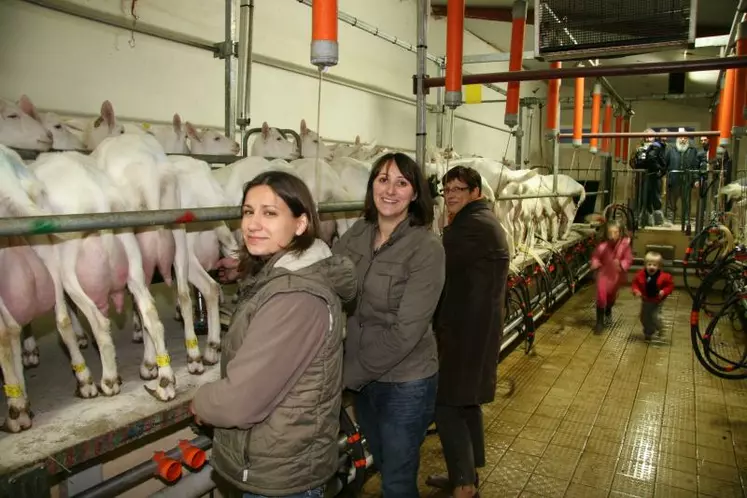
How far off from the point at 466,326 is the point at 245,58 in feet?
8.34

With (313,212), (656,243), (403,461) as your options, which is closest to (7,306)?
(313,212)

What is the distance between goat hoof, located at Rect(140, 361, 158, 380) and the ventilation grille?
2.54 meters

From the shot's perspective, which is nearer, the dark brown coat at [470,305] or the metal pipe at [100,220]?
the metal pipe at [100,220]

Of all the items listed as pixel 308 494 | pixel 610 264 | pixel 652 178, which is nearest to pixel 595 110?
pixel 610 264

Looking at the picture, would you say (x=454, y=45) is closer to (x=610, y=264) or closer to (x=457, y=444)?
(x=457, y=444)

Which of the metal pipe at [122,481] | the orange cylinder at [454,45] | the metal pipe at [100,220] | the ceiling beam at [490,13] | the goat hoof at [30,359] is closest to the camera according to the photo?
the metal pipe at [100,220]

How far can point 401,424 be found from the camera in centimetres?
225

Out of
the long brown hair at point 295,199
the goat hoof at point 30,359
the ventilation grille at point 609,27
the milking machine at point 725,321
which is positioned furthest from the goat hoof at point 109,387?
the milking machine at point 725,321

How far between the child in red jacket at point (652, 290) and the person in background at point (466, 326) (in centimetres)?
404

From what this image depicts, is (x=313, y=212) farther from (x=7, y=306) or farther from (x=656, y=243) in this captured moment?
(x=656, y=243)

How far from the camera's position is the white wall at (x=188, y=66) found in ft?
12.6

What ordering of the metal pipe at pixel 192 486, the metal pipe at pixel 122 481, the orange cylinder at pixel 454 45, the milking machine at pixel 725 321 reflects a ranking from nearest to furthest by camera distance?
the metal pipe at pixel 122 481, the metal pipe at pixel 192 486, the orange cylinder at pixel 454 45, the milking machine at pixel 725 321

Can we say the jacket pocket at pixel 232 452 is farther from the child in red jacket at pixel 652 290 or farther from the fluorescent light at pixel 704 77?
the fluorescent light at pixel 704 77

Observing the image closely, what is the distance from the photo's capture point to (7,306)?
204 cm
